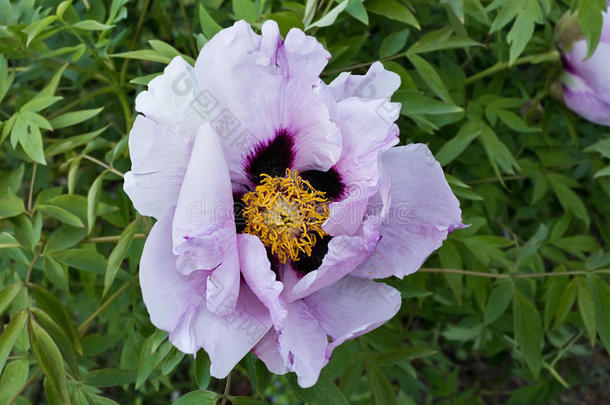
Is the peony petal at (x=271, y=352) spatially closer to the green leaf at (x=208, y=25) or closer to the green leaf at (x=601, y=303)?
the green leaf at (x=208, y=25)

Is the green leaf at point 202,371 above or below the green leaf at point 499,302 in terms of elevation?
above

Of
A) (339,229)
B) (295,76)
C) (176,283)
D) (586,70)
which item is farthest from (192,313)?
(586,70)

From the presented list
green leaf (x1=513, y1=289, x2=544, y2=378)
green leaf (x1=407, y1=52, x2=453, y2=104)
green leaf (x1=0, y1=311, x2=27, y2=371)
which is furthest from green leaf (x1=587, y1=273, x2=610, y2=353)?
green leaf (x1=0, y1=311, x2=27, y2=371)

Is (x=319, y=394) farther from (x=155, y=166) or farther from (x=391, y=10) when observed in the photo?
(x=391, y=10)

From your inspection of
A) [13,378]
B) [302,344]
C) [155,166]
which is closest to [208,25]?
[155,166]

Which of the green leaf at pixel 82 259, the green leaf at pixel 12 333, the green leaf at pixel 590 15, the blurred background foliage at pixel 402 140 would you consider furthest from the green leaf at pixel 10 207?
the green leaf at pixel 590 15

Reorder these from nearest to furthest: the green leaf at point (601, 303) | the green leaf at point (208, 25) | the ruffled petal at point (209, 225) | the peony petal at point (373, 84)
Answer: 1. the ruffled petal at point (209, 225)
2. the peony petal at point (373, 84)
3. the green leaf at point (208, 25)
4. the green leaf at point (601, 303)

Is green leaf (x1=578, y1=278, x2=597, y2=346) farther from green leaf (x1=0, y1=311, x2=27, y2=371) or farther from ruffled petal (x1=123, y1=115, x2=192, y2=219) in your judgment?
green leaf (x1=0, y1=311, x2=27, y2=371)
